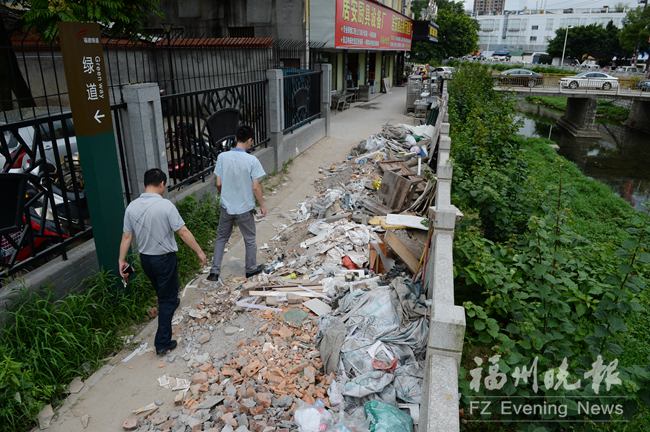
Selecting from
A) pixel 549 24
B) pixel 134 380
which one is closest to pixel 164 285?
pixel 134 380

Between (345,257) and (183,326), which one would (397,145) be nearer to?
(345,257)

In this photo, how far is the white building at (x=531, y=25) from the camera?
121000 mm

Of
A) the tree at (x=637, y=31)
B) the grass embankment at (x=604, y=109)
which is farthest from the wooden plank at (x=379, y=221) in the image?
the tree at (x=637, y=31)

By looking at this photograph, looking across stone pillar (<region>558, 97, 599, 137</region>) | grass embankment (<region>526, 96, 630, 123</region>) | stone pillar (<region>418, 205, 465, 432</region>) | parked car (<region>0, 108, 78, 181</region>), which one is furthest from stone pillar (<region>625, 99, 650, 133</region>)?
parked car (<region>0, 108, 78, 181</region>)

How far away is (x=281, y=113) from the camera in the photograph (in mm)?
10922

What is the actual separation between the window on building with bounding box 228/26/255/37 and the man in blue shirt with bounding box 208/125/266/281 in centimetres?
1229

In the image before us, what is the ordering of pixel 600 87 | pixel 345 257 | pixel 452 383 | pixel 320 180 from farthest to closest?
pixel 600 87
pixel 320 180
pixel 345 257
pixel 452 383

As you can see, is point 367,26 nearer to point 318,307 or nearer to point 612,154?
point 318,307

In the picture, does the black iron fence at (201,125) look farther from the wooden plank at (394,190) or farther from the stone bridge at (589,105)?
the stone bridge at (589,105)

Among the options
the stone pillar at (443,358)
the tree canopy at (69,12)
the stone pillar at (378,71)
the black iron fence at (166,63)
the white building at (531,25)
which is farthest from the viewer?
the white building at (531,25)

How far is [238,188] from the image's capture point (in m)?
5.76

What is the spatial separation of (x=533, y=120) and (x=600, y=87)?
19.2 feet

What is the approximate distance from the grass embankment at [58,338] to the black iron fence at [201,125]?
2.52 m

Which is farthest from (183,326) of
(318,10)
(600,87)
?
(600,87)
